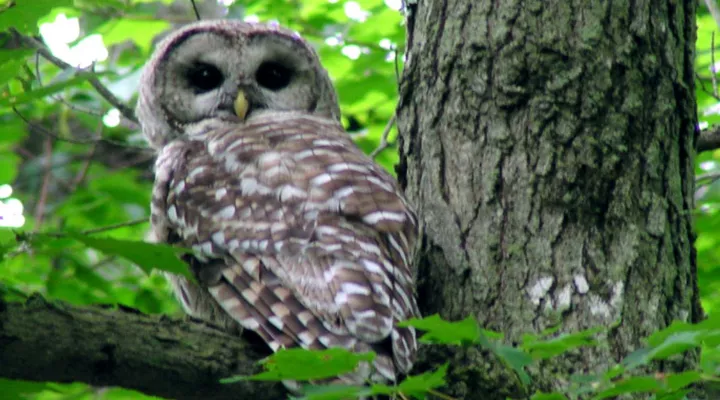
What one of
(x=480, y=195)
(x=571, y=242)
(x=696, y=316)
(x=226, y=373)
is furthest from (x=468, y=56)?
(x=226, y=373)

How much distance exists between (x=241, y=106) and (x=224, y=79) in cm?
26

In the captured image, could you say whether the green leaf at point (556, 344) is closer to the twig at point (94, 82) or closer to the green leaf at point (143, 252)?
the green leaf at point (143, 252)

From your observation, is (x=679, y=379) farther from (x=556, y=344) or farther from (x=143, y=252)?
(x=143, y=252)

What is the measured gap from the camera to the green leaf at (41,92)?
1966 mm

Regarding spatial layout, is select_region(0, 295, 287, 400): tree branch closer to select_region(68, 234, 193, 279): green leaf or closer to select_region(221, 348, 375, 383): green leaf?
select_region(68, 234, 193, 279): green leaf

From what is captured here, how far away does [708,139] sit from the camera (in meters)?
3.36

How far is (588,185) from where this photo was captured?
2.95 meters

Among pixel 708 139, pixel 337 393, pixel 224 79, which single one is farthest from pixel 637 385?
pixel 224 79

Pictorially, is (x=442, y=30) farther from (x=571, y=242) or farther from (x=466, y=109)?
(x=571, y=242)

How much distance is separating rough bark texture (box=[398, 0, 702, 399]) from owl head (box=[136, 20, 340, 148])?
1478 millimetres

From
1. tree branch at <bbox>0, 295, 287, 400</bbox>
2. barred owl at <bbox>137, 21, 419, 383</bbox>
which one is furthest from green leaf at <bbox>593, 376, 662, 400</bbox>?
Answer: tree branch at <bbox>0, 295, 287, 400</bbox>

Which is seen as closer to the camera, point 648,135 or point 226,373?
point 226,373

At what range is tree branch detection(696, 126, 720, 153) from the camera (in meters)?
3.35

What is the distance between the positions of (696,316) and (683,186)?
0.40 meters
